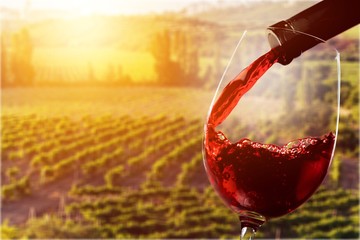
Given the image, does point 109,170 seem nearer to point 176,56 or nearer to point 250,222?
point 176,56

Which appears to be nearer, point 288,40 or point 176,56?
point 288,40

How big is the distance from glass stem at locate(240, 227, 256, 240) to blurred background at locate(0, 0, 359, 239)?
3.82 m

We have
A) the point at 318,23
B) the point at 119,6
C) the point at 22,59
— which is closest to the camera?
the point at 318,23

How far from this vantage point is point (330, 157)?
646 mm

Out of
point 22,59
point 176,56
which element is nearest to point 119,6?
point 176,56

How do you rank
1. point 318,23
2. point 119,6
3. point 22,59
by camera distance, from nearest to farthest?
point 318,23, point 119,6, point 22,59

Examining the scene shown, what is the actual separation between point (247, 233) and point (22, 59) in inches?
163

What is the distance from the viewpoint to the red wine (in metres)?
0.63

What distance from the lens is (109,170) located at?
464cm

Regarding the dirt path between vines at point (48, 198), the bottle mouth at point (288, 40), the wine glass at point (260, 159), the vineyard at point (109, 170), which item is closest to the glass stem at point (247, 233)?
the wine glass at point (260, 159)

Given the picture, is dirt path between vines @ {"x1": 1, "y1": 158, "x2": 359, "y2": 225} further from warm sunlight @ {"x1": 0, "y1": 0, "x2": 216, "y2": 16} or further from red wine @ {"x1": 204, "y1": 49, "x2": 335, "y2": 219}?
red wine @ {"x1": 204, "y1": 49, "x2": 335, "y2": 219}

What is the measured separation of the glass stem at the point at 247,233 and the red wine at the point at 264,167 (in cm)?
2

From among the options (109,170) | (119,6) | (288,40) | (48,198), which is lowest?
(48,198)

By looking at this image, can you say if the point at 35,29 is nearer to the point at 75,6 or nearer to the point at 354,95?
the point at 75,6
